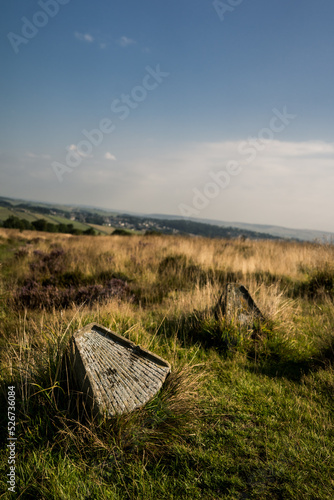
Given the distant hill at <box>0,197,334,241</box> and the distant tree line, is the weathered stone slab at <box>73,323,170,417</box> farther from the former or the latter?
the distant tree line

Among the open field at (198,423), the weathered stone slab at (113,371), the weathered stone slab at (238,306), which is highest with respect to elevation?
the weathered stone slab at (238,306)

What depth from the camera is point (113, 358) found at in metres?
2.57

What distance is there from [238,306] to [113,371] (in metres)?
2.42

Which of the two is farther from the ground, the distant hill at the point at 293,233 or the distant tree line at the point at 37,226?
the distant hill at the point at 293,233

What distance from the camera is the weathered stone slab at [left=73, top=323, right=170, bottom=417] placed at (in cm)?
225

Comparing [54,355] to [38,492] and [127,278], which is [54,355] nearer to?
[38,492]

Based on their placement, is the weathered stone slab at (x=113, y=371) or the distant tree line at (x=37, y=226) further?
the distant tree line at (x=37, y=226)

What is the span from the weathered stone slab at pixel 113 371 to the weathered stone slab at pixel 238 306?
1.83 m

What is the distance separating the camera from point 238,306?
4.30 metres

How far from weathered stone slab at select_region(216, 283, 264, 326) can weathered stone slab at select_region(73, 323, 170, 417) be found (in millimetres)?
1830

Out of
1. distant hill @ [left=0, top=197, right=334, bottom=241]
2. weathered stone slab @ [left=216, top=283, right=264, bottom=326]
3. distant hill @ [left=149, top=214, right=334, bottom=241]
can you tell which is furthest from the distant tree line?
weathered stone slab @ [left=216, top=283, right=264, bottom=326]

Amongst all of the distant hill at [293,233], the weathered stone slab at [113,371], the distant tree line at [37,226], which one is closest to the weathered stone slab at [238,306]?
the weathered stone slab at [113,371]

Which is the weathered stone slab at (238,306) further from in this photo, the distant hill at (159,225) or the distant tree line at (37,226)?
the distant tree line at (37,226)

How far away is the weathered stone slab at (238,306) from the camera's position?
4207mm
